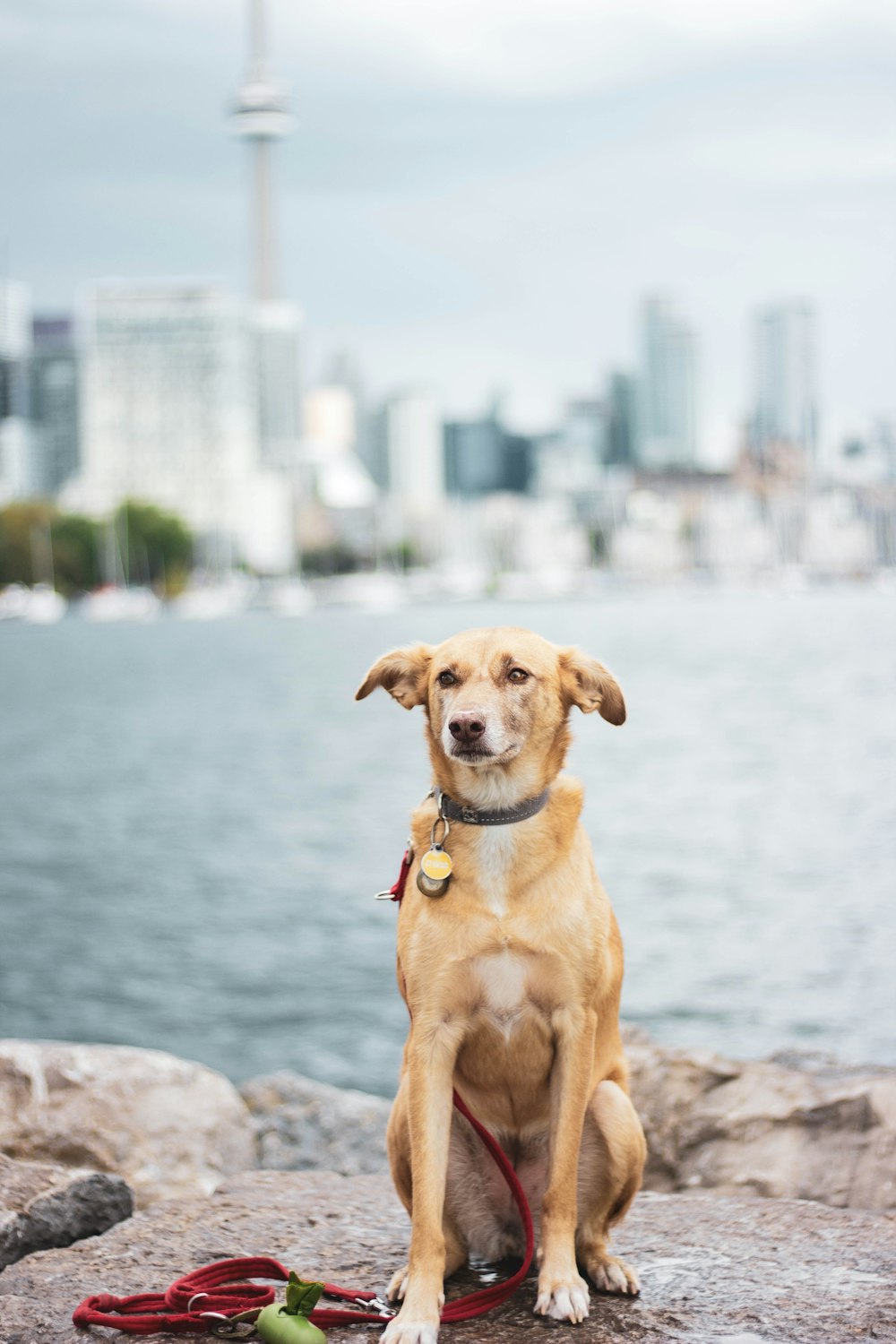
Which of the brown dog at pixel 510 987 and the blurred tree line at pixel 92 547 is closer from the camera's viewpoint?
the brown dog at pixel 510 987

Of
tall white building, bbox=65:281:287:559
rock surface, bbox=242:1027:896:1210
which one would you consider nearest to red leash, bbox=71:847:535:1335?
rock surface, bbox=242:1027:896:1210

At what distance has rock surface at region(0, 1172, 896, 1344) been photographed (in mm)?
3631

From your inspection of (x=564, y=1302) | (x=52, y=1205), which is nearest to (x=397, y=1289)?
(x=564, y=1302)

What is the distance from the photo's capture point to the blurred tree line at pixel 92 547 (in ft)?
382

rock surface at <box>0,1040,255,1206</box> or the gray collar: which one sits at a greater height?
the gray collar

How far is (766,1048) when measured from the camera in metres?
13.4

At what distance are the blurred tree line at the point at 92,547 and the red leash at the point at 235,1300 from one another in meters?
116

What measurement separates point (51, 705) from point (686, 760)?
95.4 ft

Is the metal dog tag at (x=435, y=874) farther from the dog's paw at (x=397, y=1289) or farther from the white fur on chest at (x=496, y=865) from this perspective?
the dog's paw at (x=397, y=1289)

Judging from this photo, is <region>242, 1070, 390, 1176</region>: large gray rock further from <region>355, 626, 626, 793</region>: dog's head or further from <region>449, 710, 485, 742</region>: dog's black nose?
<region>449, 710, 485, 742</region>: dog's black nose

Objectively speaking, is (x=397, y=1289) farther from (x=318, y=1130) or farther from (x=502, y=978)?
(x=318, y=1130)

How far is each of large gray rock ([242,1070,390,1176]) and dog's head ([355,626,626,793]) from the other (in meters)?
4.21

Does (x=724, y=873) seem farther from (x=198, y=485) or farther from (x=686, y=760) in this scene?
(x=198, y=485)

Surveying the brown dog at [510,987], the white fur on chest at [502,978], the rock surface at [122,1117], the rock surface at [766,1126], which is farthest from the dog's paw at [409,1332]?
the rock surface at [122,1117]
